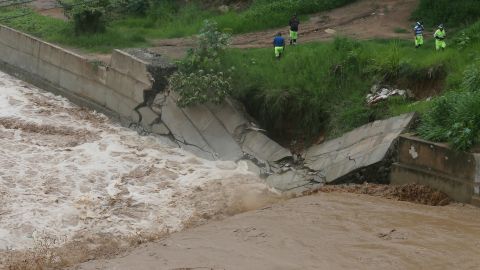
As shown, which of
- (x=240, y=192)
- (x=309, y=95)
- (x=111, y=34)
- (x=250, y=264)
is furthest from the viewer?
(x=111, y=34)

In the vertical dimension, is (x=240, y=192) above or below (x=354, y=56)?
below

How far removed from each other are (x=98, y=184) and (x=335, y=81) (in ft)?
19.5

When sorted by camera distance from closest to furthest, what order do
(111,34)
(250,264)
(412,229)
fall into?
(250,264), (412,229), (111,34)

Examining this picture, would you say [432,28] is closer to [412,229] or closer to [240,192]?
[240,192]

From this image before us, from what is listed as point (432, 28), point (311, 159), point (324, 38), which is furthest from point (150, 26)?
point (311, 159)

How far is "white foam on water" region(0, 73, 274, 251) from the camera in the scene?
1282 cm

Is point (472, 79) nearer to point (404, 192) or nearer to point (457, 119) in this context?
point (457, 119)

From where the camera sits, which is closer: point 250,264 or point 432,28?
point 250,264

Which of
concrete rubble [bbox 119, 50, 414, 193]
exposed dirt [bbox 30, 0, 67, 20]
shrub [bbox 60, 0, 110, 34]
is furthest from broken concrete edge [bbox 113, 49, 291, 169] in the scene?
exposed dirt [bbox 30, 0, 67, 20]

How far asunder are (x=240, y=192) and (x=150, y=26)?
1303 cm

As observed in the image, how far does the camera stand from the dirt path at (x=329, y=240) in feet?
32.2

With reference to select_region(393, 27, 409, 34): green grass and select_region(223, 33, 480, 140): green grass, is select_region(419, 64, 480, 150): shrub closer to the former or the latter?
select_region(223, 33, 480, 140): green grass

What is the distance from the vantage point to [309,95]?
625 inches

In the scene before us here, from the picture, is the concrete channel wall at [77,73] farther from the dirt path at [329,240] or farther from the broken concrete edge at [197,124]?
the dirt path at [329,240]
